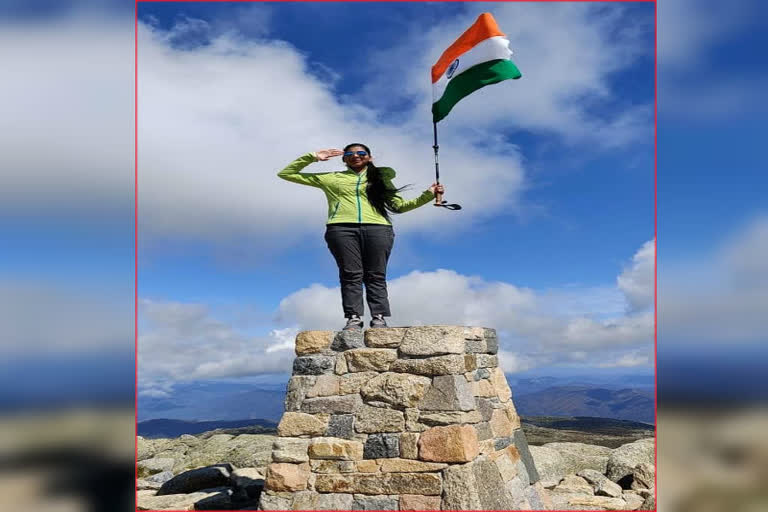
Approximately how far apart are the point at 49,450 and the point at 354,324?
4745mm

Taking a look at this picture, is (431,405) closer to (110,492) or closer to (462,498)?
(462,498)

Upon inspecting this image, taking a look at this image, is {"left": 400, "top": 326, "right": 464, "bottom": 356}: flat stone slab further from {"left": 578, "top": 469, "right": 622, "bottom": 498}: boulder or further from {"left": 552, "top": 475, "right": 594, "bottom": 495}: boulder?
{"left": 578, "top": 469, "right": 622, "bottom": 498}: boulder

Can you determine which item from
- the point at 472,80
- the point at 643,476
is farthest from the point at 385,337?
the point at 643,476

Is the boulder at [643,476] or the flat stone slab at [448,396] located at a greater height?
the flat stone slab at [448,396]

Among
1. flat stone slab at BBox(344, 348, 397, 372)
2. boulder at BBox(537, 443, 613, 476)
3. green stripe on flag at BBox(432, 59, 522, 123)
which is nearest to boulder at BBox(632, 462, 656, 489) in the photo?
boulder at BBox(537, 443, 613, 476)

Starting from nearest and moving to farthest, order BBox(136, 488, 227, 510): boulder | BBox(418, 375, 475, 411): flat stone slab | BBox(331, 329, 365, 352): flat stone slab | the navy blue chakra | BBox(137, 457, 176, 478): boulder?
BBox(418, 375, 475, 411): flat stone slab < BBox(331, 329, 365, 352): flat stone slab < the navy blue chakra < BBox(136, 488, 227, 510): boulder < BBox(137, 457, 176, 478): boulder

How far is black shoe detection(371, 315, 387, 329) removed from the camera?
7914 millimetres

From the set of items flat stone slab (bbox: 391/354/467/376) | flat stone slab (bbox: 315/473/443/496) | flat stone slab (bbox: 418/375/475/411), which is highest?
flat stone slab (bbox: 391/354/467/376)

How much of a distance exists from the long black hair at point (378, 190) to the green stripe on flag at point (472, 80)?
1.09 m

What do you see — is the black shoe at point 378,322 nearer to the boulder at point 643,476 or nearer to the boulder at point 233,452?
the boulder at point 643,476

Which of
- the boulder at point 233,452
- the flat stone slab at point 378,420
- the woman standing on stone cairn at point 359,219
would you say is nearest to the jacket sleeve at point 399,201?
the woman standing on stone cairn at point 359,219

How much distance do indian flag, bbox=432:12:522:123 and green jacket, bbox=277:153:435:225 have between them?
122 centimetres

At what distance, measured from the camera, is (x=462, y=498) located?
21.1 ft

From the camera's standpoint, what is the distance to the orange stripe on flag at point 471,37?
8.17 metres
